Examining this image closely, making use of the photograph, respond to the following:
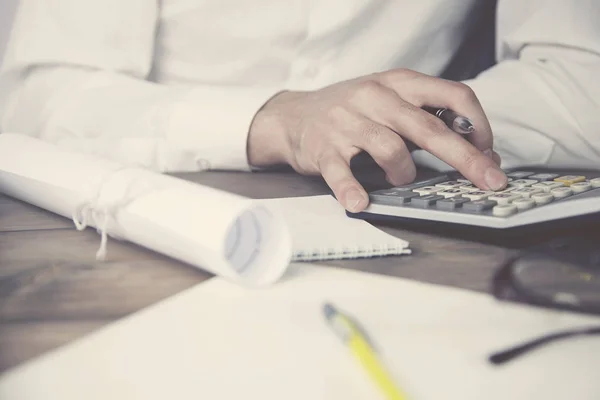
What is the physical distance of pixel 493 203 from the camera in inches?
14.8

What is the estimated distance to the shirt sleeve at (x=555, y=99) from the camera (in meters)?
0.66

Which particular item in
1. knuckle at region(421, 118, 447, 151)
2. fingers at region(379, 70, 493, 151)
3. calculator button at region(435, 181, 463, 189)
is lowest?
calculator button at region(435, 181, 463, 189)

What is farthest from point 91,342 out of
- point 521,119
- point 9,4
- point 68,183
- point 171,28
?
point 9,4

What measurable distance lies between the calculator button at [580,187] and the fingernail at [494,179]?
5cm

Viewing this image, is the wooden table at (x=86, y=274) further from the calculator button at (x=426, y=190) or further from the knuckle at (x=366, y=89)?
the knuckle at (x=366, y=89)

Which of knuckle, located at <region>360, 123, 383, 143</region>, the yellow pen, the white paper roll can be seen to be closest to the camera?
the yellow pen

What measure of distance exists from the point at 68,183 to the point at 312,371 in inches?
10.3

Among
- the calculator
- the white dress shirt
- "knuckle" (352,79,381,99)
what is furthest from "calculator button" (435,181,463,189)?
the white dress shirt

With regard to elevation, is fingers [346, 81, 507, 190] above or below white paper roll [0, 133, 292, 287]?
above

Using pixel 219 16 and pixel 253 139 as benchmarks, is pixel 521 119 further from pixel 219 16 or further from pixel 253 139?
pixel 219 16

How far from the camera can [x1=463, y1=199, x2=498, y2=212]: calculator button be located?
37 centimetres

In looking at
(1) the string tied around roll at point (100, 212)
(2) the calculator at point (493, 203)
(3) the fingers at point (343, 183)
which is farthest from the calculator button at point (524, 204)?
(1) the string tied around roll at point (100, 212)

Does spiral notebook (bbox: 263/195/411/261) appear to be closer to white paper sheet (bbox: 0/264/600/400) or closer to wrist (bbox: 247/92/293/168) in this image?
white paper sheet (bbox: 0/264/600/400)

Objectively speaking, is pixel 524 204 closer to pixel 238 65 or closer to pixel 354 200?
pixel 354 200
